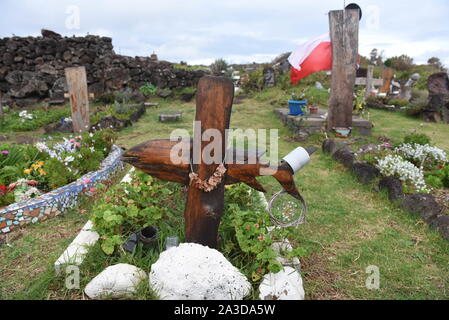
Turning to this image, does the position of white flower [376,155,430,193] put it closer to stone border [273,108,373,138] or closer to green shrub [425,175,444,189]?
green shrub [425,175,444,189]

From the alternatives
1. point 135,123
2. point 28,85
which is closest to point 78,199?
point 135,123

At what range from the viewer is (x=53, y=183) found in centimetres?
376

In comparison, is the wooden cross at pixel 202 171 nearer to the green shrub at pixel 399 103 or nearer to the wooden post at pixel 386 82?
the green shrub at pixel 399 103

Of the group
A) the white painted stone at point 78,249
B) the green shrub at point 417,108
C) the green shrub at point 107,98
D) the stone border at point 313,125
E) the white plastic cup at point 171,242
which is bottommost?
the white painted stone at point 78,249

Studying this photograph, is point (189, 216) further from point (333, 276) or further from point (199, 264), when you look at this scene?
point (333, 276)

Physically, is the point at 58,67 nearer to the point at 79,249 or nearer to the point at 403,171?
the point at 79,249

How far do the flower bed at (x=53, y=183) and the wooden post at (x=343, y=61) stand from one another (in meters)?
4.64

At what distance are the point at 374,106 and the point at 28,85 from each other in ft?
A: 44.4

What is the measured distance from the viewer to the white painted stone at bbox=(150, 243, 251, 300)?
2037 mm

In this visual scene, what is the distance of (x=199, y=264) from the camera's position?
2096mm

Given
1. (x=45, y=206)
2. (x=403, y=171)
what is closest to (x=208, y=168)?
(x=45, y=206)

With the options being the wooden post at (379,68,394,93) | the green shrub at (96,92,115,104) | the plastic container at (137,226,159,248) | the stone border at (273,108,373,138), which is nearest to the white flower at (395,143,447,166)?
the stone border at (273,108,373,138)

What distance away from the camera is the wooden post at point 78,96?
7.20 meters

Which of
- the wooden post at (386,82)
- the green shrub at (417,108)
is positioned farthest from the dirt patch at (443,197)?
the wooden post at (386,82)
